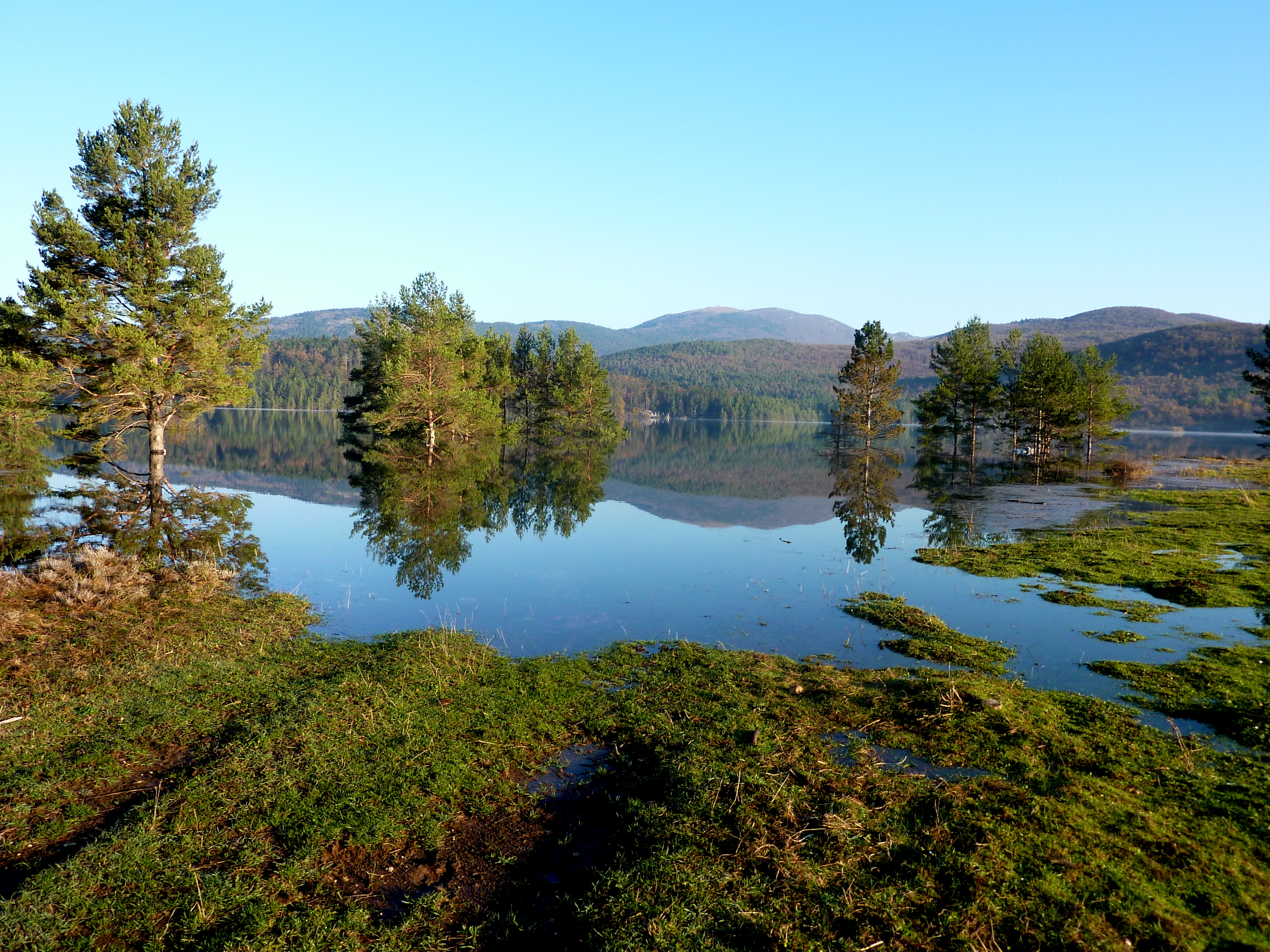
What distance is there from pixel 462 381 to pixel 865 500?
37.3 m

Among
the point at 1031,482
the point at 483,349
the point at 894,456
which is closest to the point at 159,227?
the point at 483,349

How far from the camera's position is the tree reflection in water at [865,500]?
22875mm

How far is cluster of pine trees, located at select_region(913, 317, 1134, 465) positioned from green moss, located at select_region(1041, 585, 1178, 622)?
45.5 metres

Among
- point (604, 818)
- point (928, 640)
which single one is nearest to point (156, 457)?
point (604, 818)

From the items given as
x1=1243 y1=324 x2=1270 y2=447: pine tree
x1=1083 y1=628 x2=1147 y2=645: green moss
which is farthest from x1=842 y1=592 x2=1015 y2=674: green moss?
x1=1243 y1=324 x2=1270 y2=447: pine tree

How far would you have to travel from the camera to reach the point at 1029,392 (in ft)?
186

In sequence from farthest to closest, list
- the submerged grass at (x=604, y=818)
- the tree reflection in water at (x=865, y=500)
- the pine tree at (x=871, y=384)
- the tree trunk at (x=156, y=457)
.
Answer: the pine tree at (x=871, y=384) < the tree trunk at (x=156, y=457) < the tree reflection in water at (x=865, y=500) < the submerged grass at (x=604, y=818)

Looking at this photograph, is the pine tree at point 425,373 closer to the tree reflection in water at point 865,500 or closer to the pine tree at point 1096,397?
the tree reflection in water at point 865,500

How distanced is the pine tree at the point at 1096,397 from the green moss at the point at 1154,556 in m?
32.2

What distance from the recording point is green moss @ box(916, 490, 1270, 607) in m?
15.8

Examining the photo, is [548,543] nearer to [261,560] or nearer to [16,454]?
[261,560]

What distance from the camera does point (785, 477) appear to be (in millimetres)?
47594

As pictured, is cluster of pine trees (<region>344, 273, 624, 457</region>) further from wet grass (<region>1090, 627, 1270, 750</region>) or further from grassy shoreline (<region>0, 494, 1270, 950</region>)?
wet grass (<region>1090, 627, 1270, 750</region>)

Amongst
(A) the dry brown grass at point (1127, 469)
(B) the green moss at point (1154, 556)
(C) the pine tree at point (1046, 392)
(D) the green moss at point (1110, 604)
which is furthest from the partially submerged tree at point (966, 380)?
(D) the green moss at point (1110, 604)
